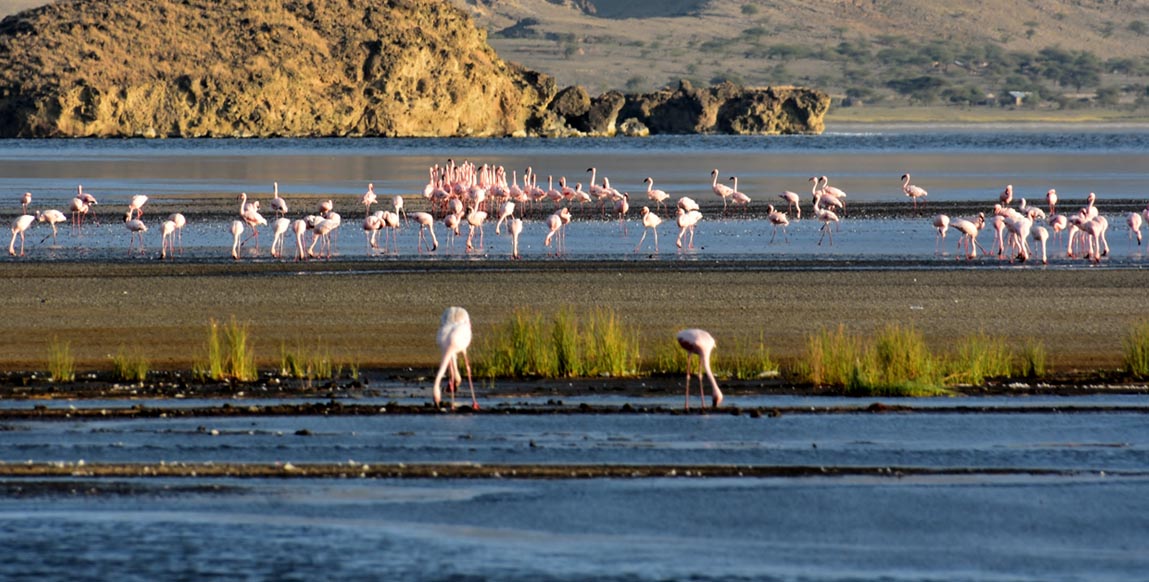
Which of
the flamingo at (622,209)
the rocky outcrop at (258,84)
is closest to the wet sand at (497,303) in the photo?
the flamingo at (622,209)

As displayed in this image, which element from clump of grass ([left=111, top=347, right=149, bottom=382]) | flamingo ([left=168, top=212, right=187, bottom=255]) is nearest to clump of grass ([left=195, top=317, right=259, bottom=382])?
clump of grass ([left=111, top=347, right=149, bottom=382])

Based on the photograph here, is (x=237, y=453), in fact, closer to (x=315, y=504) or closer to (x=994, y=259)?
(x=315, y=504)

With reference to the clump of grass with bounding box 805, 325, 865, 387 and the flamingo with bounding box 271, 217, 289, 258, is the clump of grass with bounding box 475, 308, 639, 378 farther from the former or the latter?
the flamingo with bounding box 271, 217, 289, 258

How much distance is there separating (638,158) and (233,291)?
267 feet

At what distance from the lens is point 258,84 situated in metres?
182

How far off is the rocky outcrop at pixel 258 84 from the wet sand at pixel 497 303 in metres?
148

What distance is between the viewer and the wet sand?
1869 cm

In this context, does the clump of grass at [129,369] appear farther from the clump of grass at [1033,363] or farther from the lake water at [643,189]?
the lake water at [643,189]

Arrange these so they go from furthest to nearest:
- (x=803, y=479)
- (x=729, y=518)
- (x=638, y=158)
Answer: (x=638, y=158)
(x=803, y=479)
(x=729, y=518)

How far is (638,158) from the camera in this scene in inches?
4131

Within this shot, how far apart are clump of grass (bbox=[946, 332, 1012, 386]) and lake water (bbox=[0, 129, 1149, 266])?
39.3 feet

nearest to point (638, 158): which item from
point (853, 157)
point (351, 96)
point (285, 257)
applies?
point (853, 157)

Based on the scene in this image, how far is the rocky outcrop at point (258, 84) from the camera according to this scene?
174000 mm

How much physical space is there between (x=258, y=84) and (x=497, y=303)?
164m
